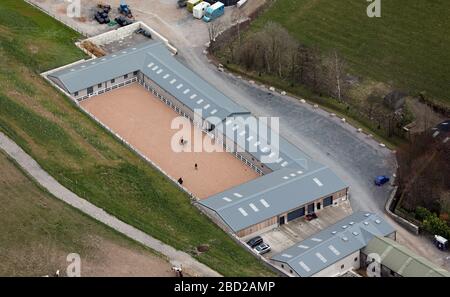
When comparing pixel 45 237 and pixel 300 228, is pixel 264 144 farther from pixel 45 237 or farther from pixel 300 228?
pixel 45 237

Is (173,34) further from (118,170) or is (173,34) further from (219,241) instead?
(219,241)

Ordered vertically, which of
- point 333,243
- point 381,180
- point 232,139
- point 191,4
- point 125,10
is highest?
point 191,4

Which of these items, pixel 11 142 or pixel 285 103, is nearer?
pixel 11 142

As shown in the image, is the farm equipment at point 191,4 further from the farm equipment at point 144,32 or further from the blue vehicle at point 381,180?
the blue vehicle at point 381,180

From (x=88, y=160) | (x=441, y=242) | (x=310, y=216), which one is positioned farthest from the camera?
(x=88, y=160)

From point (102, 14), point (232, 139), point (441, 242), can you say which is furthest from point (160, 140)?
point (441, 242)

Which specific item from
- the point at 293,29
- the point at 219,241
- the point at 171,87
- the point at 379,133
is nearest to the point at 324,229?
the point at 219,241
